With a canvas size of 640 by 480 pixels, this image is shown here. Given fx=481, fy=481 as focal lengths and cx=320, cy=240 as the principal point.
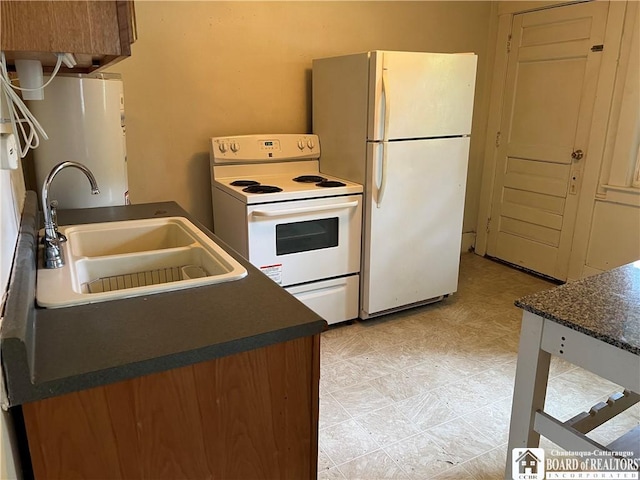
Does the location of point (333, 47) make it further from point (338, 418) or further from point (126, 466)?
point (126, 466)

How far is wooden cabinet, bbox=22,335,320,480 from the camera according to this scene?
914 mm

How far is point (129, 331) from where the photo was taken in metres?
1.05

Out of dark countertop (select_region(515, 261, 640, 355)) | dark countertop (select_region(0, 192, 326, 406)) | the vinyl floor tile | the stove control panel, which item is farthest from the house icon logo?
the stove control panel

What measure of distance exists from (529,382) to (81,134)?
2.04 m

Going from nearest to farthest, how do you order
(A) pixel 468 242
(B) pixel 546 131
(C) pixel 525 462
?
1. (C) pixel 525 462
2. (B) pixel 546 131
3. (A) pixel 468 242

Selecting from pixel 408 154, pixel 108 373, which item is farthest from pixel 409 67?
pixel 108 373

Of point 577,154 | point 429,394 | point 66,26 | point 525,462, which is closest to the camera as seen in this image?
point 66,26

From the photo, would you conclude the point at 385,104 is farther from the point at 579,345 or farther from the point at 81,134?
the point at 579,345

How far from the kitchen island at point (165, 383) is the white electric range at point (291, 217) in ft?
4.54

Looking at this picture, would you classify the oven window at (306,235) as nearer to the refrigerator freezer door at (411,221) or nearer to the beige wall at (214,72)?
the refrigerator freezer door at (411,221)

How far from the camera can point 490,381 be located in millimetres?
2455

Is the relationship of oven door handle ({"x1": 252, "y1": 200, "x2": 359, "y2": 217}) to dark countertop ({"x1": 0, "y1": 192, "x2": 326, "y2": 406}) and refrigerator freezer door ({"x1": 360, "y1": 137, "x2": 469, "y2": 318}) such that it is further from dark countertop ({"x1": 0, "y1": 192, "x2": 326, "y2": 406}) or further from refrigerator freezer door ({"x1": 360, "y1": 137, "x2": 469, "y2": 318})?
dark countertop ({"x1": 0, "y1": 192, "x2": 326, "y2": 406})

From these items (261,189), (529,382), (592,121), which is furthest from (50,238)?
(592,121)

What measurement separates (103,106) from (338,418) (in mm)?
1760
